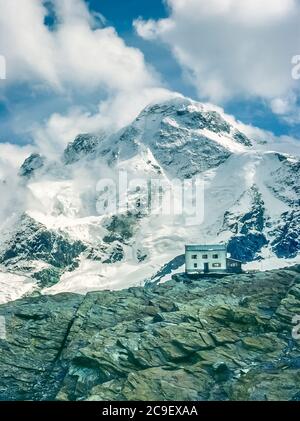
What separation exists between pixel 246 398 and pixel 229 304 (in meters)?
26.7

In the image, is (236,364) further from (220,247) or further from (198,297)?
(220,247)

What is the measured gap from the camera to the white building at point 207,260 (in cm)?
14525

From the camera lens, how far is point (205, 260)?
479ft

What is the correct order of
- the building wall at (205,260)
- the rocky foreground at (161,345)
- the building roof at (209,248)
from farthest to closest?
the building roof at (209,248)
the building wall at (205,260)
the rocky foreground at (161,345)

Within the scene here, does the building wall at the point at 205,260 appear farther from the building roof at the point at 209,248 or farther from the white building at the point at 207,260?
the building roof at the point at 209,248

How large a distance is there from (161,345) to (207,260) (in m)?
53.5

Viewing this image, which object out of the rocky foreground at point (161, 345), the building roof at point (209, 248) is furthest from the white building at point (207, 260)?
the rocky foreground at point (161, 345)

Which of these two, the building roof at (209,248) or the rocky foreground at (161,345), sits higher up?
the building roof at (209,248)

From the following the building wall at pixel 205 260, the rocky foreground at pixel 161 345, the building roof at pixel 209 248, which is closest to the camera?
the rocky foreground at pixel 161 345

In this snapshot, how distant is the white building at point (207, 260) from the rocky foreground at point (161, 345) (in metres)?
24.4

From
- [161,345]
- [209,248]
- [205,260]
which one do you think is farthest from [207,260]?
[161,345]

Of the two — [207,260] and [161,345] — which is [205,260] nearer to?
[207,260]

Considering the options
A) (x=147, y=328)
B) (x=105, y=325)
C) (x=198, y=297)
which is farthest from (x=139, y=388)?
(x=198, y=297)
